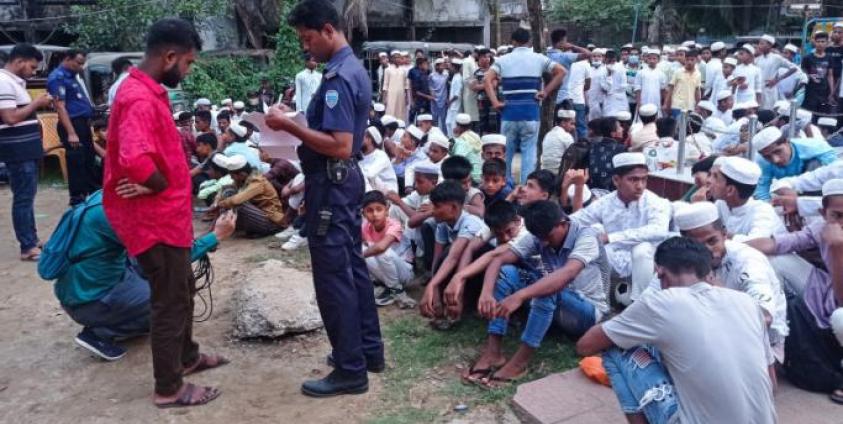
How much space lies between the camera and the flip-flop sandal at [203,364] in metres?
3.73

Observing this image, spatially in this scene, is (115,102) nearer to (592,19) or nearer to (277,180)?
(277,180)

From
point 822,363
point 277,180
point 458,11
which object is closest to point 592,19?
point 458,11

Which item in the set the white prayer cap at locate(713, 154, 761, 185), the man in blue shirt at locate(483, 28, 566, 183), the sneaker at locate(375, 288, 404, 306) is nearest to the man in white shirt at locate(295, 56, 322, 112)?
the man in blue shirt at locate(483, 28, 566, 183)

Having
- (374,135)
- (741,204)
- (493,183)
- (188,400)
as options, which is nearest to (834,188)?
(741,204)

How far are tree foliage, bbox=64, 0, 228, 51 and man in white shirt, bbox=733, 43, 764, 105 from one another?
36.4 feet

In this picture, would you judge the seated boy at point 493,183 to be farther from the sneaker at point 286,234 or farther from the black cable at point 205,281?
the sneaker at point 286,234

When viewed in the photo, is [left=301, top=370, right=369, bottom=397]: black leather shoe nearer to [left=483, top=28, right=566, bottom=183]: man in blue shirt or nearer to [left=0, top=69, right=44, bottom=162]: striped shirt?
[left=483, top=28, right=566, bottom=183]: man in blue shirt

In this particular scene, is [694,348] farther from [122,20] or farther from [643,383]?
[122,20]

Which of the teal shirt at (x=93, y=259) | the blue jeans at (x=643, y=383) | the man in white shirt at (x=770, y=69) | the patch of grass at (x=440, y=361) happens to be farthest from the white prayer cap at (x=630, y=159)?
the man in white shirt at (x=770, y=69)

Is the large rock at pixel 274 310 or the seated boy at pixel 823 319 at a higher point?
the seated boy at pixel 823 319

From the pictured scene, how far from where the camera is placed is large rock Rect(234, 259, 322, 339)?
4164 millimetres

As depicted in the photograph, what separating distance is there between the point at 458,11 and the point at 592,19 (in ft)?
15.6

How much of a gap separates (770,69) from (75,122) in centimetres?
979

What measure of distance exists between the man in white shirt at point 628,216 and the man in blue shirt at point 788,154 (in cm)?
115
